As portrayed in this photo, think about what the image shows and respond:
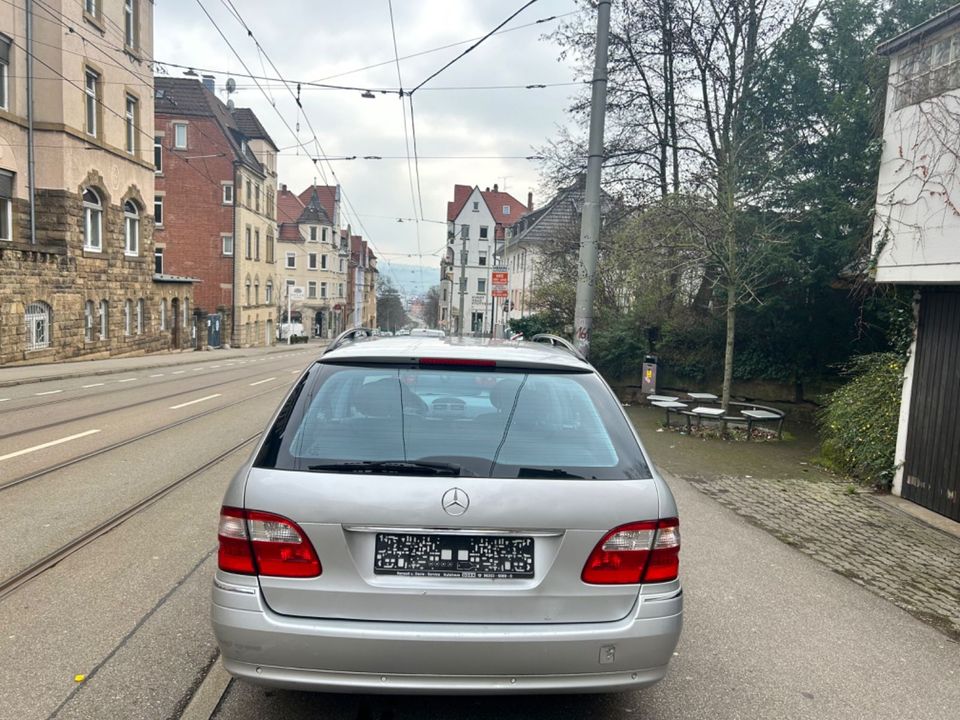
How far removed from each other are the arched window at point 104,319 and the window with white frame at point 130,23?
397 inches

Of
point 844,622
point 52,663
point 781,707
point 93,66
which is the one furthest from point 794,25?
point 93,66

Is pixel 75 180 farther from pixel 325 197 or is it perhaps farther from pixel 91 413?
pixel 325 197

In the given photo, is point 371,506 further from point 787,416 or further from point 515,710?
point 787,416

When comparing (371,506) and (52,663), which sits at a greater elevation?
(371,506)

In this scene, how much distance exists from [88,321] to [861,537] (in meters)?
27.1

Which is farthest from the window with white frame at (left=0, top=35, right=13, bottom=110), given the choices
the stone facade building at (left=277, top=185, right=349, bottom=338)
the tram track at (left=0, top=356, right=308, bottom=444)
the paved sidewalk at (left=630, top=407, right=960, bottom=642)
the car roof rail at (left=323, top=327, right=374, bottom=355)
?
the stone facade building at (left=277, top=185, right=349, bottom=338)

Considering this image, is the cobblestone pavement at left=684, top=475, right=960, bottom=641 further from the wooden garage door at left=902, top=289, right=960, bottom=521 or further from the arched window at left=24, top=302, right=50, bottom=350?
the arched window at left=24, top=302, right=50, bottom=350

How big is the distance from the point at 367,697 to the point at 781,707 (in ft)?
6.29

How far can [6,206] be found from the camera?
23844 millimetres

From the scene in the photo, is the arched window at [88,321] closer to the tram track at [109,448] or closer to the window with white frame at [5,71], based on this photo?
the window with white frame at [5,71]

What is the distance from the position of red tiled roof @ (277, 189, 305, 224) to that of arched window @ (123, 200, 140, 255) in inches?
1812

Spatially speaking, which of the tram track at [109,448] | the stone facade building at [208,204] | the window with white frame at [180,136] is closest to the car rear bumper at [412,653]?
the tram track at [109,448]

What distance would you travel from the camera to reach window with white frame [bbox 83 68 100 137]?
2672cm

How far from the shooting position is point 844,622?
184 inches
